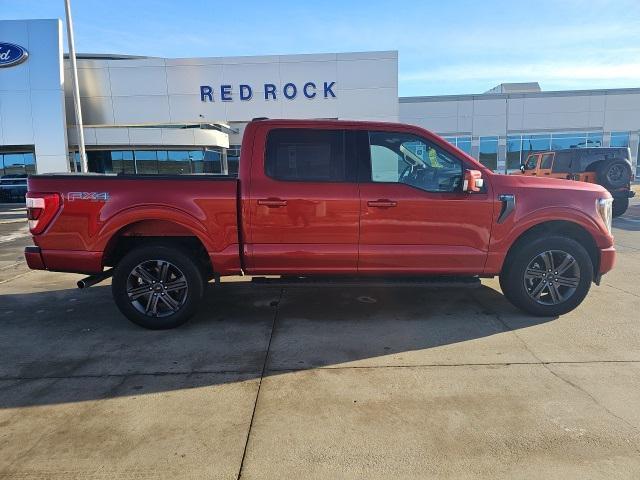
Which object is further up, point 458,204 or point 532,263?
point 458,204

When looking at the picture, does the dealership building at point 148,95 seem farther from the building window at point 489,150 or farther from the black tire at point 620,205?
the building window at point 489,150

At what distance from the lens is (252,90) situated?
63.4 feet

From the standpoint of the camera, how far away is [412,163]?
4.70 m

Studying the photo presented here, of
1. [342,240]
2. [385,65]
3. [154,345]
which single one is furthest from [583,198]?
[385,65]

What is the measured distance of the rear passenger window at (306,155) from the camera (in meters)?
4.57

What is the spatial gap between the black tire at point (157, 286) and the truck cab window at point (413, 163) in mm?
2157

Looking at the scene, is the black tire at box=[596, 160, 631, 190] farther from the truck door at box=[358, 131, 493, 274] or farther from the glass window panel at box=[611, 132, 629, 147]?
the glass window panel at box=[611, 132, 629, 147]

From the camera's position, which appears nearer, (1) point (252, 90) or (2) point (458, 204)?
(2) point (458, 204)

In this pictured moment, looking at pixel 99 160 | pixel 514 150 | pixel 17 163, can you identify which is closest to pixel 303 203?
pixel 99 160

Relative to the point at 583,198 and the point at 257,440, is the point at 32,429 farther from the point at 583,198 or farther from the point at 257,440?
the point at 583,198

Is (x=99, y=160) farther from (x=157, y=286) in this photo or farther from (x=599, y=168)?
(x=599, y=168)

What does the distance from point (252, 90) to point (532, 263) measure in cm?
1680

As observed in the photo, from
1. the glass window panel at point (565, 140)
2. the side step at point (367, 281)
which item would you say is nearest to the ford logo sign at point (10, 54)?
the side step at point (367, 281)

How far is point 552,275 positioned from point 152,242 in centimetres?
427
